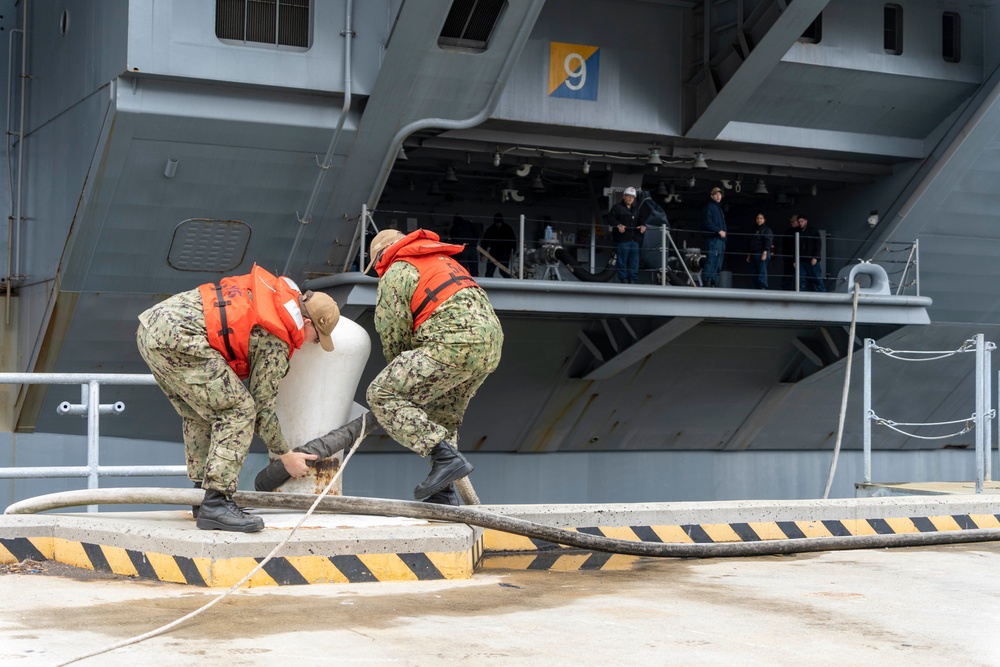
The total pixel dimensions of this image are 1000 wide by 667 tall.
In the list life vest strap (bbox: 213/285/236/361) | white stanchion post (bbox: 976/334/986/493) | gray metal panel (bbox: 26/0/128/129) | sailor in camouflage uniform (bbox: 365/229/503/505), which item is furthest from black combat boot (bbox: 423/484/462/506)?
gray metal panel (bbox: 26/0/128/129)

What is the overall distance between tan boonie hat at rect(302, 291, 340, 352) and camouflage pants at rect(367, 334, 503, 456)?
320 millimetres

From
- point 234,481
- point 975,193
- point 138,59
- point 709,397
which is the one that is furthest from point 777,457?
point 234,481

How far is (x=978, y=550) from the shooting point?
19.3 ft

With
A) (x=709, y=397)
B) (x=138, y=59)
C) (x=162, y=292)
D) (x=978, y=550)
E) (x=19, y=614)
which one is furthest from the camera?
(x=709, y=397)

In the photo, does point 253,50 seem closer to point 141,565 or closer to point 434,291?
point 434,291

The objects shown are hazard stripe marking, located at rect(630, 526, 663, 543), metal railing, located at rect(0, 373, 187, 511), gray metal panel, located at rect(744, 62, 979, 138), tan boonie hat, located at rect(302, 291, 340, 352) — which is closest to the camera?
tan boonie hat, located at rect(302, 291, 340, 352)

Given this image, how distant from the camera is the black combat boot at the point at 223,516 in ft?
15.0

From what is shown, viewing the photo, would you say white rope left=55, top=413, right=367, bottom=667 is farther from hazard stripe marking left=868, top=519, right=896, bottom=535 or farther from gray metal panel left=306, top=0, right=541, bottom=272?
gray metal panel left=306, top=0, right=541, bottom=272

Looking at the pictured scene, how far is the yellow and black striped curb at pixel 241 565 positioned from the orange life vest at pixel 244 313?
828 millimetres

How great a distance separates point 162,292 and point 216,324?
6448mm

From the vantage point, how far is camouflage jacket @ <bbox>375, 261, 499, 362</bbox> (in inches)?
200

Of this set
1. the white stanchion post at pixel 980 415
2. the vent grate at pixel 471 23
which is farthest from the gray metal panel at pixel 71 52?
Answer: the white stanchion post at pixel 980 415

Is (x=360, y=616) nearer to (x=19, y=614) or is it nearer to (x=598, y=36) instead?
(x=19, y=614)

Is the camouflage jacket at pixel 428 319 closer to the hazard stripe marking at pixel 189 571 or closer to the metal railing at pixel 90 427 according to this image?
the hazard stripe marking at pixel 189 571
